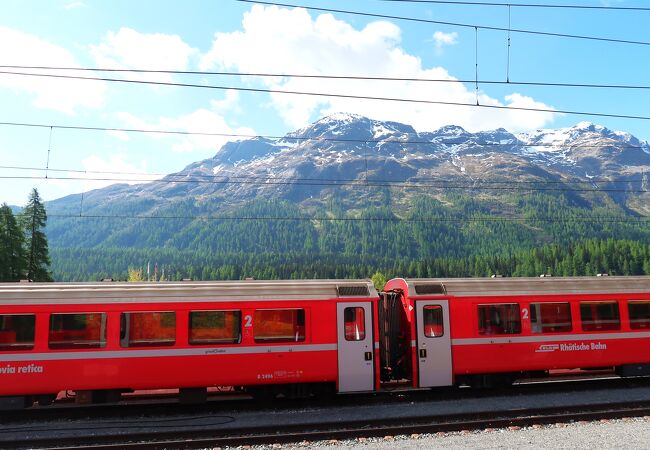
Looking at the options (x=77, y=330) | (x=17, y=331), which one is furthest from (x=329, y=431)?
(x=17, y=331)

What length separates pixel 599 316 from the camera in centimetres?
1762

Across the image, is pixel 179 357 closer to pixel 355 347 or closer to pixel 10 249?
pixel 355 347

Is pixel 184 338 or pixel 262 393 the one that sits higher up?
pixel 184 338

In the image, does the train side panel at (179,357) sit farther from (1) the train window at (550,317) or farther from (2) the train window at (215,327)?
(1) the train window at (550,317)

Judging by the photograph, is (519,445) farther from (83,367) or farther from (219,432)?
(83,367)

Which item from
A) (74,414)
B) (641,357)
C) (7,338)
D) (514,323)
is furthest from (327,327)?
(641,357)

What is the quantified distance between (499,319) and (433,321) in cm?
223

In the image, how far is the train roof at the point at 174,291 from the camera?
14.7 metres

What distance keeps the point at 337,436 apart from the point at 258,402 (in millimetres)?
4439

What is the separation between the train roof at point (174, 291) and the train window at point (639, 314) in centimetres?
914

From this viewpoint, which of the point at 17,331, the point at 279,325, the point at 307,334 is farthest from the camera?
the point at 307,334

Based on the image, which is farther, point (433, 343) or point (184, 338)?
point (433, 343)

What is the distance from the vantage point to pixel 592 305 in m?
17.6

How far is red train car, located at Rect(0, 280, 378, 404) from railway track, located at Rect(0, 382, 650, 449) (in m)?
1.04
